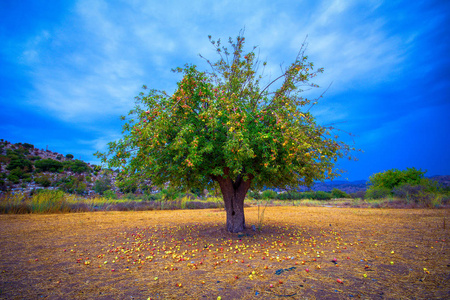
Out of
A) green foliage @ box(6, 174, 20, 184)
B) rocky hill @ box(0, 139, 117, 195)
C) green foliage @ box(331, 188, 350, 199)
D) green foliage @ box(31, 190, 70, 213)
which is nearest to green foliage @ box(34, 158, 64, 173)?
rocky hill @ box(0, 139, 117, 195)

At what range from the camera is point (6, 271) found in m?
4.49

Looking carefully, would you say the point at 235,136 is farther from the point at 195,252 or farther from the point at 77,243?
the point at 77,243

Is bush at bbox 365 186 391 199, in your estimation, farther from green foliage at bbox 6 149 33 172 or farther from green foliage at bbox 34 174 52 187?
green foliage at bbox 6 149 33 172

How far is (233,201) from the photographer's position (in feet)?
26.3

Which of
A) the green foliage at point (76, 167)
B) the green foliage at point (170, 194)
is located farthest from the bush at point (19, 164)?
the green foliage at point (170, 194)

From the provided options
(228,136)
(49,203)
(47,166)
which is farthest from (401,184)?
(47,166)

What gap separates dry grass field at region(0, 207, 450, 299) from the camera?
11.7ft

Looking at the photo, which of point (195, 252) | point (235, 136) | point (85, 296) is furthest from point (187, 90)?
point (85, 296)

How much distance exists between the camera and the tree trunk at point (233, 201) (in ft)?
26.0

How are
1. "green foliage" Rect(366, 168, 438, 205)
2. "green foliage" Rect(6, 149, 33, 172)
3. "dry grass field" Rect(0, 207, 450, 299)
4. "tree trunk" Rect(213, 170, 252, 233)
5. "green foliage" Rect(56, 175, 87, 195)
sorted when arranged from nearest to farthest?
"dry grass field" Rect(0, 207, 450, 299), "tree trunk" Rect(213, 170, 252, 233), "green foliage" Rect(366, 168, 438, 205), "green foliage" Rect(56, 175, 87, 195), "green foliage" Rect(6, 149, 33, 172)

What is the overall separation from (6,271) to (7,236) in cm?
441

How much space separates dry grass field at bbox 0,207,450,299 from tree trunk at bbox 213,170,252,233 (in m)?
0.45

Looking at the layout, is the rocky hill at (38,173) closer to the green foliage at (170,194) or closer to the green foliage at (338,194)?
the green foliage at (170,194)

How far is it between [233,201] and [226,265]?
10.4 ft
